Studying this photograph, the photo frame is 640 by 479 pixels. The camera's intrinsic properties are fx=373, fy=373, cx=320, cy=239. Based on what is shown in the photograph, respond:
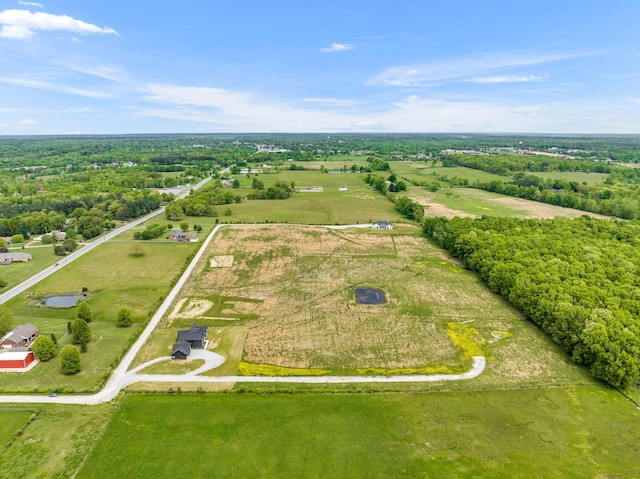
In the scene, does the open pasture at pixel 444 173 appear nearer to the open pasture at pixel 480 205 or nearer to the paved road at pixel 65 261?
the open pasture at pixel 480 205

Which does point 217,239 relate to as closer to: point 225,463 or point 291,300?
point 291,300

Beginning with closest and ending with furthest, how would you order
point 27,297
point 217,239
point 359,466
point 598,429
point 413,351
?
point 359,466 < point 598,429 < point 413,351 < point 27,297 < point 217,239

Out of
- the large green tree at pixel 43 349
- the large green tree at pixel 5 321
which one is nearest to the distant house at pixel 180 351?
the large green tree at pixel 43 349

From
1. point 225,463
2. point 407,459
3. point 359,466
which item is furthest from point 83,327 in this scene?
point 407,459

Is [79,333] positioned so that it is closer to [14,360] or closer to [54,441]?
[14,360]

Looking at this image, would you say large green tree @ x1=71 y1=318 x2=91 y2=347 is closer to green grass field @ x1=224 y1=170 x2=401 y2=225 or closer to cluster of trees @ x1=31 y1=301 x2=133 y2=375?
cluster of trees @ x1=31 y1=301 x2=133 y2=375

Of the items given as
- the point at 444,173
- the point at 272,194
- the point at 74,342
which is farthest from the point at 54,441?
the point at 444,173
